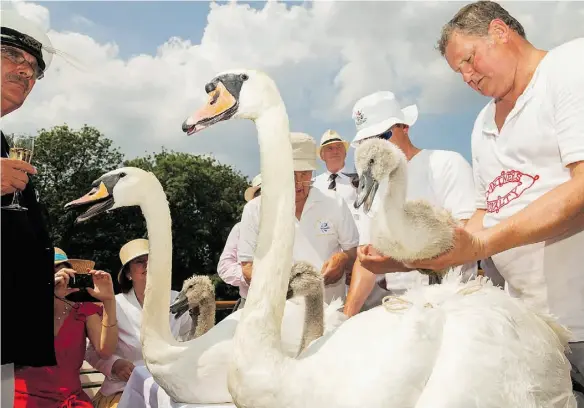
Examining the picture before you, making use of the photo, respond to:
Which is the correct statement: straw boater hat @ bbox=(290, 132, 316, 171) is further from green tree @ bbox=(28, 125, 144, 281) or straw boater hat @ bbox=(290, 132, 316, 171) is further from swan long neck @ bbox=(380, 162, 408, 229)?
green tree @ bbox=(28, 125, 144, 281)

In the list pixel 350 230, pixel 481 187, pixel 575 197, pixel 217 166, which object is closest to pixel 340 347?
pixel 575 197

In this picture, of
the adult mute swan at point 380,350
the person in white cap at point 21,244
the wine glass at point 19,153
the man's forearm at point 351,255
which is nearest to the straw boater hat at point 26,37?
the person in white cap at point 21,244

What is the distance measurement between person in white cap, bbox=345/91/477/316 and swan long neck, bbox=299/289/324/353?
180 mm

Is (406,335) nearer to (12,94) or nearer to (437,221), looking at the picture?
(437,221)

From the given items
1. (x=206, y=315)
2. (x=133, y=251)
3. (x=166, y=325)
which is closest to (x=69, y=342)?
(x=206, y=315)

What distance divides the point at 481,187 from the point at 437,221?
19.3 inches

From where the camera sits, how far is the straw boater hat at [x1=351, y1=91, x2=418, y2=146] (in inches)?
155

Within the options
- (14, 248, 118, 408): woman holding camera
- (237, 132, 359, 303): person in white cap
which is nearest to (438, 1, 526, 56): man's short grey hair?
(237, 132, 359, 303): person in white cap

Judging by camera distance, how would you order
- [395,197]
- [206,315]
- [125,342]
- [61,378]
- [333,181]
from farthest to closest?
[333,181], [125,342], [206,315], [61,378], [395,197]

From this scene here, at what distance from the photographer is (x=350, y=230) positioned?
4.73 m

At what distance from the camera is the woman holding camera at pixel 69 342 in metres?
4.15

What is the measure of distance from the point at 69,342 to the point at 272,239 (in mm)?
2828

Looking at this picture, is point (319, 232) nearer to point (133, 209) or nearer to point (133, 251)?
point (133, 251)

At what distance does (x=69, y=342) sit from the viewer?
4605 mm
